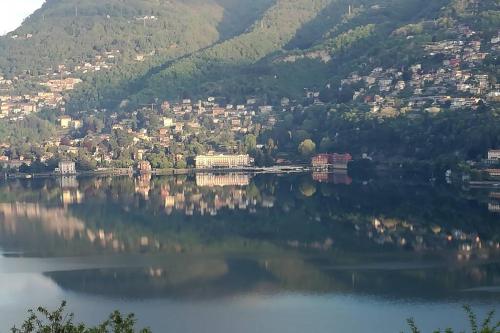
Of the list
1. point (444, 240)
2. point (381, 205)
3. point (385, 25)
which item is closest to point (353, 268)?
point (444, 240)

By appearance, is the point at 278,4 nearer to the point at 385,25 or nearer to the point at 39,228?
the point at 385,25

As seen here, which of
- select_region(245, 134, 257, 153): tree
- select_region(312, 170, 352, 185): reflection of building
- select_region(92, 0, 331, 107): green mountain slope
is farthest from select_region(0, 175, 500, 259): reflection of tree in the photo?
select_region(92, 0, 331, 107): green mountain slope

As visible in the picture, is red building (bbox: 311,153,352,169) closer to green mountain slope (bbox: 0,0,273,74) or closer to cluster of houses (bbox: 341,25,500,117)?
cluster of houses (bbox: 341,25,500,117)

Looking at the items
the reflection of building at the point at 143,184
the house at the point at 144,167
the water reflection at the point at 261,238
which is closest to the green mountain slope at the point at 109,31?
the house at the point at 144,167

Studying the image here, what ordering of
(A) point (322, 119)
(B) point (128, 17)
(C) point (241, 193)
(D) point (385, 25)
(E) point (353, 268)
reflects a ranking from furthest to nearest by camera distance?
(B) point (128, 17) → (D) point (385, 25) → (A) point (322, 119) → (C) point (241, 193) → (E) point (353, 268)

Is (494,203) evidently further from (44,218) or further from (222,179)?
(222,179)

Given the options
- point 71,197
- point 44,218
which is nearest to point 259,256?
point 44,218
